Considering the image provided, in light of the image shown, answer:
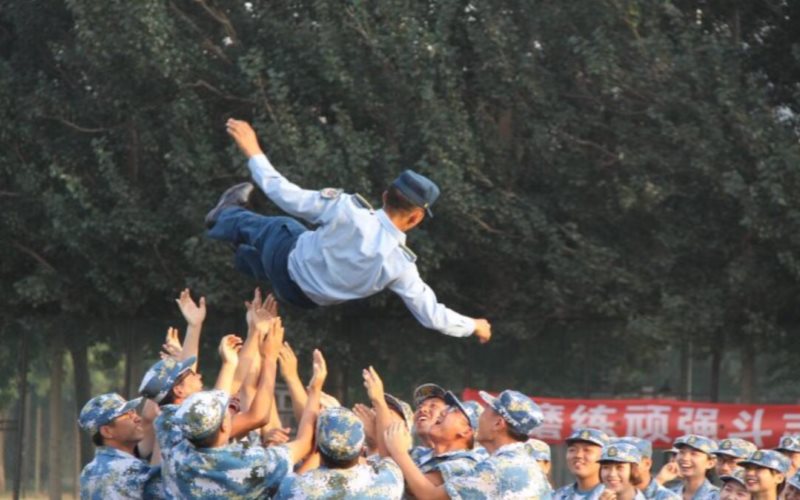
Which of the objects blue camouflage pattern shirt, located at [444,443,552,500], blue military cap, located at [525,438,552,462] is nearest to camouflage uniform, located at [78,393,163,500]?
blue camouflage pattern shirt, located at [444,443,552,500]

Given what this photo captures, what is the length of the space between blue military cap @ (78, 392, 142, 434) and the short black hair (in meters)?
1.73

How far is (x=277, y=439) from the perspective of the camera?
9797 mm

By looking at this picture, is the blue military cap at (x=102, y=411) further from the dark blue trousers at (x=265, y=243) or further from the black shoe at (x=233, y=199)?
the black shoe at (x=233, y=199)

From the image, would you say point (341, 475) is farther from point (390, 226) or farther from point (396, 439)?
point (390, 226)

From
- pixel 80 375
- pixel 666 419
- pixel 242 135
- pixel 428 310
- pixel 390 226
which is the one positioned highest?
pixel 242 135

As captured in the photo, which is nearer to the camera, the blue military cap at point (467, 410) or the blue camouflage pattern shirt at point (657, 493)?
the blue military cap at point (467, 410)

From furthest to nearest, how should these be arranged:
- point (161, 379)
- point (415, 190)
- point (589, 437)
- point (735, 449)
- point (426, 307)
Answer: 1. point (735, 449)
2. point (589, 437)
3. point (426, 307)
4. point (415, 190)
5. point (161, 379)

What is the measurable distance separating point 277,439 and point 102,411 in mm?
964

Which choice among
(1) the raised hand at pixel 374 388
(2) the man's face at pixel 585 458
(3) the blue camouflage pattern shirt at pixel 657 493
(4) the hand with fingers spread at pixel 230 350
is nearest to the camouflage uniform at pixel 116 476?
(4) the hand with fingers spread at pixel 230 350

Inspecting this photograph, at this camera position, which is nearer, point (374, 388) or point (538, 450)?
point (374, 388)

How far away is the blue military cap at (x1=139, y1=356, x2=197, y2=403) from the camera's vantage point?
9.01 m

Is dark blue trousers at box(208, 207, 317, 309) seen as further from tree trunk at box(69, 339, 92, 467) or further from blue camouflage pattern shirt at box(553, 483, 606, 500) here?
tree trunk at box(69, 339, 92, 467)

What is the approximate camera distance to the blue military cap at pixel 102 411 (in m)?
9.32

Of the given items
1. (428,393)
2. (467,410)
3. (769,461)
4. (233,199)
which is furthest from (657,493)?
(233,199)
